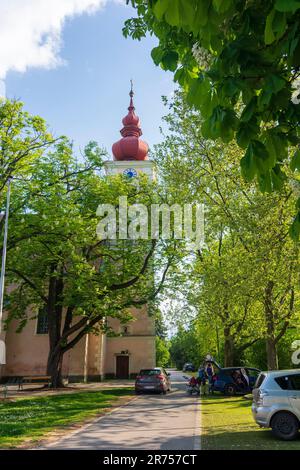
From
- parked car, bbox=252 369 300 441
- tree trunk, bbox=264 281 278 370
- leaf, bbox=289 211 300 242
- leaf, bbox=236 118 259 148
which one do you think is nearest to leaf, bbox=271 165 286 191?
leaf, bbox=289 211 300 242

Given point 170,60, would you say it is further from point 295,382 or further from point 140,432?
point 140,432

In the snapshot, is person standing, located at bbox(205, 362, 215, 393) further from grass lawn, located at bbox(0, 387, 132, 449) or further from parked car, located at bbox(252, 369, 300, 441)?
parked car, located at bbox(252, 369, 300, 441)

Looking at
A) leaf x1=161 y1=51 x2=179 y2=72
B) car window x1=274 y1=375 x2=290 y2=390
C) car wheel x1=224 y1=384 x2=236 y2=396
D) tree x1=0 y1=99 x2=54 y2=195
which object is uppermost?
tree x1=0 y1=99 x2=54 y2=195

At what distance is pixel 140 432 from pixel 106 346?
37162 millimetres

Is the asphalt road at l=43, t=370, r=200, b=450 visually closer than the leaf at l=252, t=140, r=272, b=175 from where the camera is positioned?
No

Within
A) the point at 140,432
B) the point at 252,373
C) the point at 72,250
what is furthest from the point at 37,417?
the point at 252,373

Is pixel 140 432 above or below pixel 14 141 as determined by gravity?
below

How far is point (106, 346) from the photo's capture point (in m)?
48.0

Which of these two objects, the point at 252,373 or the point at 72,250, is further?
the point at 252,373

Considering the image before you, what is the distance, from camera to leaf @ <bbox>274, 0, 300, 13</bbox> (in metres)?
2.49

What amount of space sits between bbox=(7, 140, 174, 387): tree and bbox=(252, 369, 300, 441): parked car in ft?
39.7

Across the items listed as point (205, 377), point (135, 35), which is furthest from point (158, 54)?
point (205, 377)

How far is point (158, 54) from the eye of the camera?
4363 millimetres

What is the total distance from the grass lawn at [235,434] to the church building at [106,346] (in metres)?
19.6
